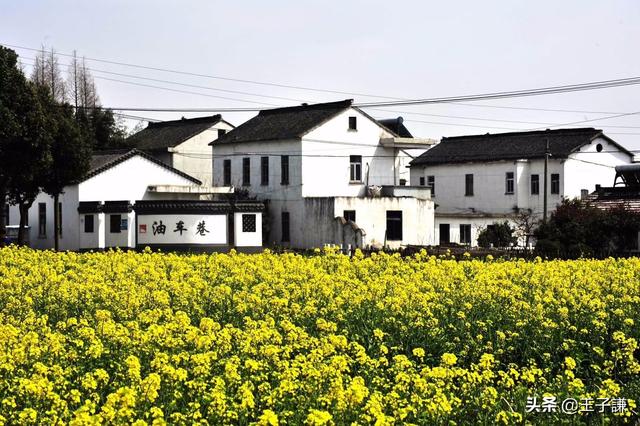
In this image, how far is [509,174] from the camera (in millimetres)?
53469

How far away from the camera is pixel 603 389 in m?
8.73

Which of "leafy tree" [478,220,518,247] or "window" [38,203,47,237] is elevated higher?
"window" [38,203,47,237]

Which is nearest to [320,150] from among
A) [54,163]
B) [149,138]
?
[54,163]

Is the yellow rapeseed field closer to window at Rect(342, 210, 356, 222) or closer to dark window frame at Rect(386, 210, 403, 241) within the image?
window at Rect(342, 210, 356, 222)

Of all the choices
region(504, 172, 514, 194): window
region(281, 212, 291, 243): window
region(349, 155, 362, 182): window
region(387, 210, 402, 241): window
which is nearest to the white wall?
region(281, 212, 291, 243): window

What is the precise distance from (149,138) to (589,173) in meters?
26.0

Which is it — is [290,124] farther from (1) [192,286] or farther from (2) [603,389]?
(2) [603,389]

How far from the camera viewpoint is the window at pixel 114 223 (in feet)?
135

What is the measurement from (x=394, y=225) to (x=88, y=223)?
45.1 feet

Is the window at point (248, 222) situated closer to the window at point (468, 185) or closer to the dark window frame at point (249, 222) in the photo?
the dark window frame at point (249, 222)

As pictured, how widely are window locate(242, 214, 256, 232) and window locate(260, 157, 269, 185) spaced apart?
6925 millimetres

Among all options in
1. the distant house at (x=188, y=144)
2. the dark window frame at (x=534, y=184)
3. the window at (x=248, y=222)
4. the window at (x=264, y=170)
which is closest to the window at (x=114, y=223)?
the window at (x=248, y=222)

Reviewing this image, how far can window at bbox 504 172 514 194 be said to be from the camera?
5334cm

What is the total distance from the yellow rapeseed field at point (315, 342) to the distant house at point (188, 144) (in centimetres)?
3874
